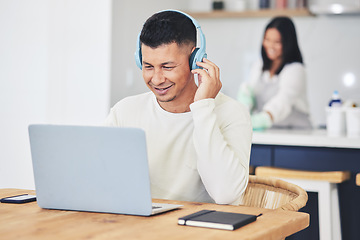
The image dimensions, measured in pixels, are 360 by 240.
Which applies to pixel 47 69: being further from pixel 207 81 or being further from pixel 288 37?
pixel 207 81

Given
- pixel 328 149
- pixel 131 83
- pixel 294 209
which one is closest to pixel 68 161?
pixel 294 209

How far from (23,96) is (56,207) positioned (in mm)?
2693

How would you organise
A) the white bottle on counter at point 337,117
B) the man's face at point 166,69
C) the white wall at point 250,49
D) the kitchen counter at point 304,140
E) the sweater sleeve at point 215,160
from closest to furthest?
1. the sweater sleeve at point 215,160
2. the man's face at point 166,69
3. the kitchen counter at point 304,140
4. the white bottle on counter at point 337,117
5. the white wall at point 250,49

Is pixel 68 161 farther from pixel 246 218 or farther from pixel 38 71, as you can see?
pixel 38 71

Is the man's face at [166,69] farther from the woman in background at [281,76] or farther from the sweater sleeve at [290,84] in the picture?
the sweater sleeve at [290,84]

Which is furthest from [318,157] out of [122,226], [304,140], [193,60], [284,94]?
[122,226]

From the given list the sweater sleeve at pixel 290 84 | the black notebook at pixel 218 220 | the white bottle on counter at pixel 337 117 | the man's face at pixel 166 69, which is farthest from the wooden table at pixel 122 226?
the sweater sleeve at pixel 290 84

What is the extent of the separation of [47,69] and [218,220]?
9.78 feet

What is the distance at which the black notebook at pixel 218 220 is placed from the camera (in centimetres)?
100

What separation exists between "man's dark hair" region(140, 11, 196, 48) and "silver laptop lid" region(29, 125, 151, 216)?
0.49 meters

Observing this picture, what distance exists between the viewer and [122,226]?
1001mm

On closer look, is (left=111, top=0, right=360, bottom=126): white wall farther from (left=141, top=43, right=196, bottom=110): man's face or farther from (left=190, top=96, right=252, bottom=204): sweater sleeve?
(left=190, top=96, right=252, bottom=204): sweater sleeve

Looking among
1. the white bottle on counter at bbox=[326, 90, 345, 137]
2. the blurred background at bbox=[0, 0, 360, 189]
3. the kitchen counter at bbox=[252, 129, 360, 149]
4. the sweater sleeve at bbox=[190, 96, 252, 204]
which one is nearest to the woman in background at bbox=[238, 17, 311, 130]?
the white bottle on counter at bbox=[326, 90, 345, 137]

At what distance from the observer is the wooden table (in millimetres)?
936
